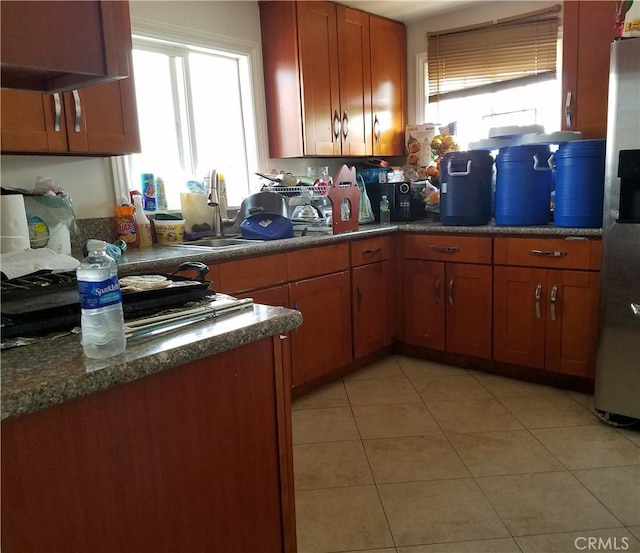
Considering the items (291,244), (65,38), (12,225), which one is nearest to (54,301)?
(65,38)

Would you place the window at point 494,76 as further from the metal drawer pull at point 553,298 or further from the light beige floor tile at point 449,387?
the light beige floor tile at point 449,387

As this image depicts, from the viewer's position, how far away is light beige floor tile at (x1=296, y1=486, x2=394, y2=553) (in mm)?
1652

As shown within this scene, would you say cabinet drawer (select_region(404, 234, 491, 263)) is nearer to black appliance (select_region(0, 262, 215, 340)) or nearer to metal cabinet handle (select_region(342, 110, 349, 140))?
metal cabinet handle (select_region(342, 110, 349, 140))

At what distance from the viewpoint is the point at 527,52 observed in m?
3.39

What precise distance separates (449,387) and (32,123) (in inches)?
92.5

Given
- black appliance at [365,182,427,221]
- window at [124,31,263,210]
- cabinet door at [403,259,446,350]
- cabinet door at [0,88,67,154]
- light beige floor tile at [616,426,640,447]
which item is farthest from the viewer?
black appliance at [365,182,427,221]

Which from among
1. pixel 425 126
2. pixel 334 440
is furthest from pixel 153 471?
pixel 425 126

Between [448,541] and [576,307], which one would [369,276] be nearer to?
[576,307]

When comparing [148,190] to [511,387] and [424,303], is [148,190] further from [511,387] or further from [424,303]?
[511,387]

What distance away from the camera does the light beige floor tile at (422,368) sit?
9.98ft

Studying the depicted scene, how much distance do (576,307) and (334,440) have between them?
55.1 inches

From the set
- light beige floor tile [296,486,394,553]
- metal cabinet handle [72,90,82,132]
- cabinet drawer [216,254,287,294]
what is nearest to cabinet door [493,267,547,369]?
cabinet drawer [216,254,287,294]

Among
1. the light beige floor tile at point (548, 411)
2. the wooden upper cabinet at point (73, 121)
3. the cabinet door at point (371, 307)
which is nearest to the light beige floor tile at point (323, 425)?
the cabinet door at point (371, 307)

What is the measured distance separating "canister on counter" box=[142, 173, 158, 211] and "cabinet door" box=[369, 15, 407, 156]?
167cm
